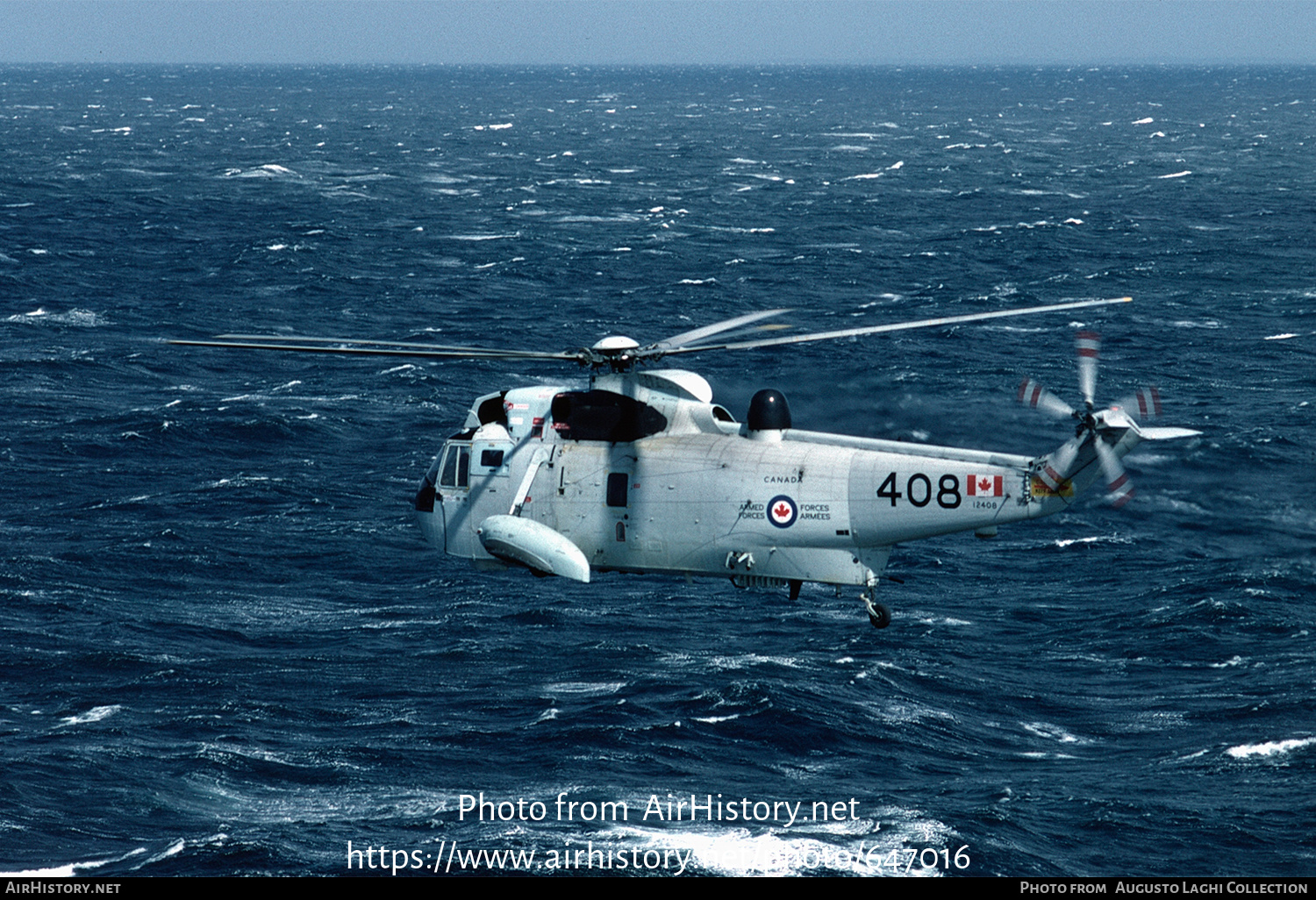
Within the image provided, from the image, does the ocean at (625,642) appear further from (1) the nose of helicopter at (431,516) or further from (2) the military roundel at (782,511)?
(2) the military roundel at (782,511)

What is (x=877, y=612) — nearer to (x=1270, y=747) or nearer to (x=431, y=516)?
(x=431, y=516)

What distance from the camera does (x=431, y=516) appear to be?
1720 inches

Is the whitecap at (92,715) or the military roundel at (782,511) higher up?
the military roundel at (782,511)

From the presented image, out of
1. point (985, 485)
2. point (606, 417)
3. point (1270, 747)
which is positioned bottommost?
point (1270, 747)

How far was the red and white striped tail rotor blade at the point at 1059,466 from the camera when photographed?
1462 inches

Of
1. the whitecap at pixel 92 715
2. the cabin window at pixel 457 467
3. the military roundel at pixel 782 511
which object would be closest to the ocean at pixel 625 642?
the whitecap at pixel 92 715

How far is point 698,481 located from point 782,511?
232 cm

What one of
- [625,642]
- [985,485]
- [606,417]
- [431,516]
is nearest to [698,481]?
[606,417]

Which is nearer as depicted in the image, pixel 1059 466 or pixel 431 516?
pixel 1059 466

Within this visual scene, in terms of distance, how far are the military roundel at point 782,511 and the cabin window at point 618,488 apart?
12.8ft

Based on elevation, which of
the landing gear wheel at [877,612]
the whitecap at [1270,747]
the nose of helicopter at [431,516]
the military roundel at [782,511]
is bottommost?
the whitecap at [1270,747]

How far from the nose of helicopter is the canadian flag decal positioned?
14.4m

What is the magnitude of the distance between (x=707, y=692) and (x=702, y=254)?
308 ft

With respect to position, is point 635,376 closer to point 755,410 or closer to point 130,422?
point 755,410
